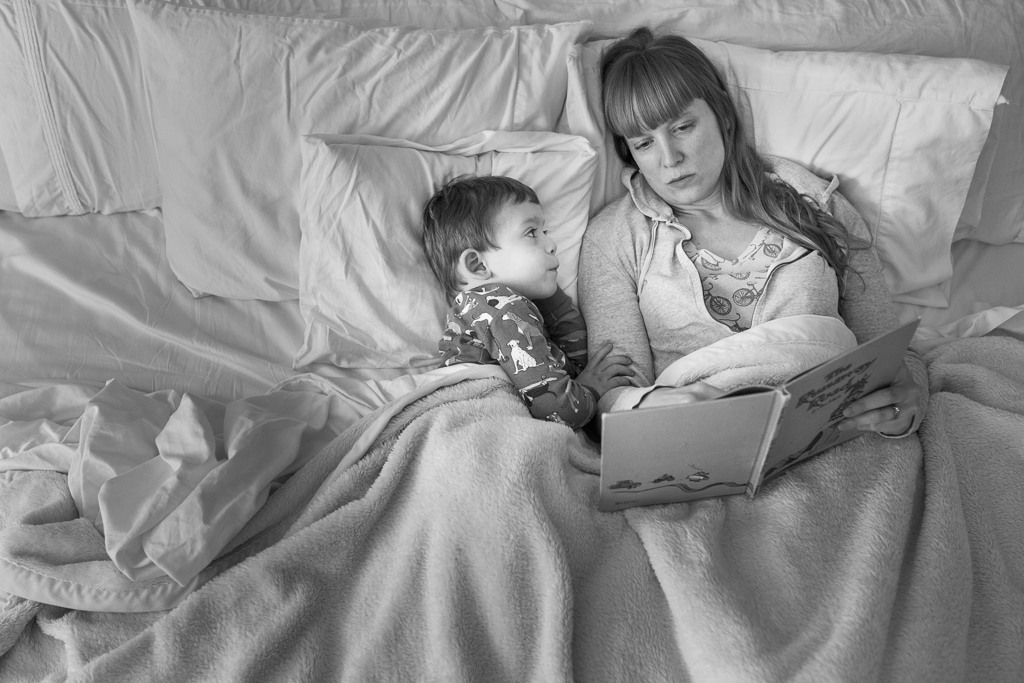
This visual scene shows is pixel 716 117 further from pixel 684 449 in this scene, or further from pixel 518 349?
pixel 684 449

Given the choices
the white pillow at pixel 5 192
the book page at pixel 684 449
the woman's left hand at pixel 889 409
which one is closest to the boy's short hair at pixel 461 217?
the book page at pixel 684 449

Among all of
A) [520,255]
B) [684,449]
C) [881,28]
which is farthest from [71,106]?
[881,28]

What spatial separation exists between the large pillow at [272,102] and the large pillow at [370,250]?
0.18 feet

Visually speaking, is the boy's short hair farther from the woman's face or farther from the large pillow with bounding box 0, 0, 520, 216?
the large pillow with bounding box 0, 0, 520, 216

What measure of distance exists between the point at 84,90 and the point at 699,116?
1.07m

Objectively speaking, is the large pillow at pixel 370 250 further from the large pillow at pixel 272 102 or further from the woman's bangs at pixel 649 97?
the woman's bangs at pixel 649 97

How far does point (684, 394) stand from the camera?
1047 mm

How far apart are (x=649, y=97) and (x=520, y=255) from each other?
360mm

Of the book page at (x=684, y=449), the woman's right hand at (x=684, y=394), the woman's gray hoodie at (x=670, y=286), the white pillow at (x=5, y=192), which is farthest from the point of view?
the white pillow at (x=5, y=192)

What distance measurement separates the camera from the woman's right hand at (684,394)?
1042 mm

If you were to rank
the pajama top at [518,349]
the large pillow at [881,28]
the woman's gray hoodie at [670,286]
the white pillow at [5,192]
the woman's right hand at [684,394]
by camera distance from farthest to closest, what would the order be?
the large pillow at [881,28] → the white pillow at [5,192] → the woman's gray hoodie at [670,286] → the pajama top at [518,349] → the woman's right hand at [684,394]

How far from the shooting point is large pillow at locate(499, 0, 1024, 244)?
1.53 m

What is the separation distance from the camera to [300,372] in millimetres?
1357

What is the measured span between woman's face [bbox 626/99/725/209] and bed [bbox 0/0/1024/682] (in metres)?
0.11
